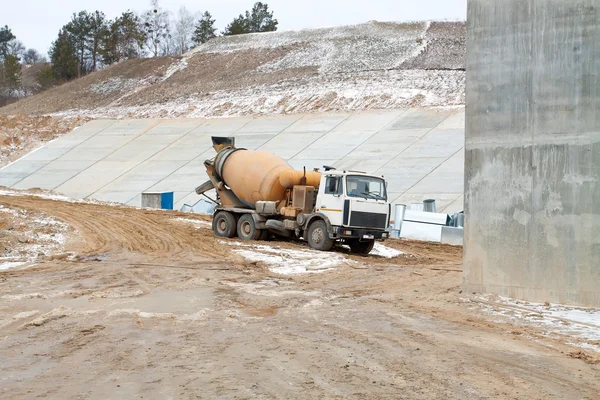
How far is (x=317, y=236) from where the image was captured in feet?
68.4

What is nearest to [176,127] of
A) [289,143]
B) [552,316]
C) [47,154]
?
[47,154]

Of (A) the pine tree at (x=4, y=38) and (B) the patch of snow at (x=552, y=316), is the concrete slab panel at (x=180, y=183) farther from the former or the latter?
(A) the pine tree at (x=4, y=38)

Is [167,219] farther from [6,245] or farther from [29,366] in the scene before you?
[29,366]

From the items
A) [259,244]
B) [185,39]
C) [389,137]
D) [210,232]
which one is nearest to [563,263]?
[259,244]

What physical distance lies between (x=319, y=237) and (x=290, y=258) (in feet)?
6.39

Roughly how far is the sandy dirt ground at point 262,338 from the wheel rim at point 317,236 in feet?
11.8

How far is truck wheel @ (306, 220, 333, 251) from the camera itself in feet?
67.1

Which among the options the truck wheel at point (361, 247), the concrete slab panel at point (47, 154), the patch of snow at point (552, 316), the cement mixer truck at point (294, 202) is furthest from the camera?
the concrete slab panel at point (47, 154)

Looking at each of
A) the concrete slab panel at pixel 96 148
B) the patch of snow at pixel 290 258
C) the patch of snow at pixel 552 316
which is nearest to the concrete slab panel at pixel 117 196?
the concrete slab panel at pixel 96 148

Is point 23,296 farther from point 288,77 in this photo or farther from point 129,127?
point 288,77

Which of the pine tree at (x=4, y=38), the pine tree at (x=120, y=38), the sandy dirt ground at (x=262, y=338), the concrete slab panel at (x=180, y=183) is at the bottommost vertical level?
the sandy dirt ground at (x=262, y=338)

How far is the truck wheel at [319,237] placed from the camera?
67.1 ft

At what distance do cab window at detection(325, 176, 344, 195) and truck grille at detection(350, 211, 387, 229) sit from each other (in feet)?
2.40

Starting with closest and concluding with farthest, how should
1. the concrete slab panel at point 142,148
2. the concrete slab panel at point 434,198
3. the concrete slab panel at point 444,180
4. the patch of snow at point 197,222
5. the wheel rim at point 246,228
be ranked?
the wheel rim at point 246,228
the patch of snow at point 197,222
the concrete slab panel at point 434,198
the concrete slab panel at point 444,180
the concrete slab panel at point 142,148
